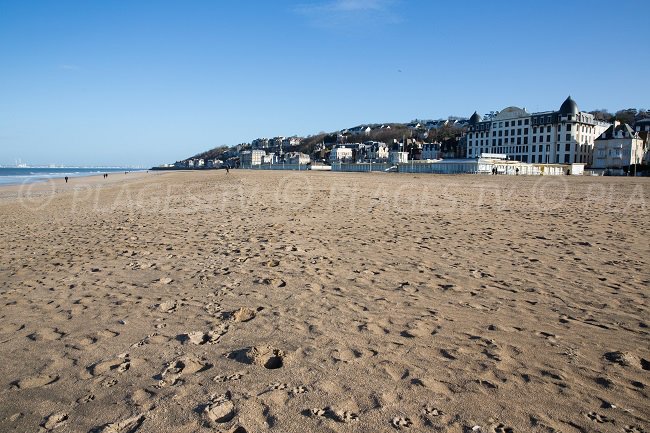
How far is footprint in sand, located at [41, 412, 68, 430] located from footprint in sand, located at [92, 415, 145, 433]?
0.31 m

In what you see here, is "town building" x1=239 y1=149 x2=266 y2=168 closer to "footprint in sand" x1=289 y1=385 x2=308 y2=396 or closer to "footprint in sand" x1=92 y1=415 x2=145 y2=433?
"footprint in sand" x1=289 y1=385 x2=308 y2=396

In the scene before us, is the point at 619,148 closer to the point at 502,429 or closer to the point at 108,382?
the point at 502,429

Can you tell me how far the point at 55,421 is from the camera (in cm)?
275

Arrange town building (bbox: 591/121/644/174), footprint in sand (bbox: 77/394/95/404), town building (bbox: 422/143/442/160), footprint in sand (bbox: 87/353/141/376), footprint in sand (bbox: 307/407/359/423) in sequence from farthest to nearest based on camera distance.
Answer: town building (bbox: 422/143/442/160) < town building (bbox: 591/121/644/174) < footprint in sand (bbox: 87/353/141/376) < footprint in sand (bbox: 77/394/95/404) < footprint in sand (bbox: 307/407/359/423)

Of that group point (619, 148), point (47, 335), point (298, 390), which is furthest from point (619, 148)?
point (47, 335)

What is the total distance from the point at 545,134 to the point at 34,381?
9813 cm

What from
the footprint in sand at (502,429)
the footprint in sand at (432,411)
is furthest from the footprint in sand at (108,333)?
the footprint in sand at (502,429)

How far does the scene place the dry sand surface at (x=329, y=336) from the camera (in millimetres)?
2781

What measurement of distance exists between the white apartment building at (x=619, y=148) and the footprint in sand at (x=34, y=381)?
84551 millimetres

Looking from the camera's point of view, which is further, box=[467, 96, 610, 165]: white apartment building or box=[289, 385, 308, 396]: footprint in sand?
box=[467, 96, 610, 165]: white apartment building

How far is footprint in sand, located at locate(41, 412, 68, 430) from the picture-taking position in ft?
8.87

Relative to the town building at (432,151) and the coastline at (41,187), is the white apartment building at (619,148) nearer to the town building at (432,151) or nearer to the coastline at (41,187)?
the town building at (432,151)

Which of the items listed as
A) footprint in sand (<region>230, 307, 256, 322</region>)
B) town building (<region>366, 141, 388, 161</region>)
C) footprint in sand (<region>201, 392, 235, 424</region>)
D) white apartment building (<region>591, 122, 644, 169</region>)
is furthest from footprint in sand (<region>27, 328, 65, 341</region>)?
town building (<region>366, 141, 388, 161</region>)

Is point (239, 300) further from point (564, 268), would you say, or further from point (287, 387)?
point (564, 268)
